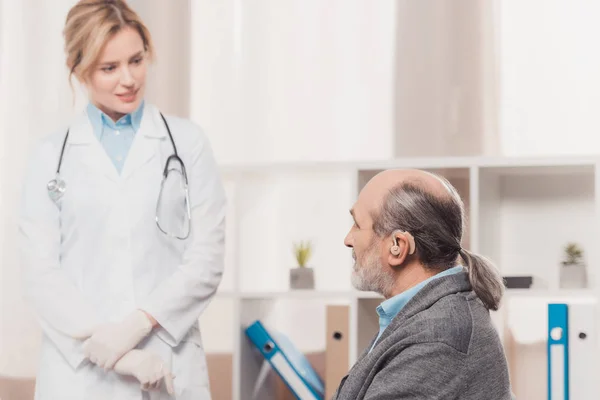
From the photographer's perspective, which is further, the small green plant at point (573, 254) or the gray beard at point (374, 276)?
the small green plant at point (573, 254)

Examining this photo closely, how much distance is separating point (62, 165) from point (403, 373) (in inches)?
52.9

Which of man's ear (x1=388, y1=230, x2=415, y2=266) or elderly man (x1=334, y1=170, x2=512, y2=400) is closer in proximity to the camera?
elderly man (x1=334, y1=170, x2=512, y2=400)

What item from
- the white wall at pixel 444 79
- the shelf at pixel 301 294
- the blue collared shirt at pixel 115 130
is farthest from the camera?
the white wall at pixel 444 79

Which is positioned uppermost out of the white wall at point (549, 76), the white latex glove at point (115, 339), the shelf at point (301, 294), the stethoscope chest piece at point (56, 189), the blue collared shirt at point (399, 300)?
the white wall at point (549, 76)

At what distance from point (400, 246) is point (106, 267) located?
3.48 ft

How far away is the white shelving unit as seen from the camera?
2.62 meters

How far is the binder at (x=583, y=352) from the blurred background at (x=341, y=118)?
10cm

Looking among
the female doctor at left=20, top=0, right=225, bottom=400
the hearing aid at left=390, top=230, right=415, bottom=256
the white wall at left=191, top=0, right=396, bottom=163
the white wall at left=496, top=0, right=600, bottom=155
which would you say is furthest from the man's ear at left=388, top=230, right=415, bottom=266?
the white wall at left=191, top=0, right=396, bottom=163

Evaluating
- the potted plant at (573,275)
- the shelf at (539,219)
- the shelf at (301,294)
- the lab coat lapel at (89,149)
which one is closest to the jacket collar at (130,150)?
the lab coat lapel at (89,149)

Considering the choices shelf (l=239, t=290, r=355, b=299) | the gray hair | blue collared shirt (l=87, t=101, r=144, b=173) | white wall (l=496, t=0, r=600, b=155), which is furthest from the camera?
white wall (l=496, t=0, r=600, b=155)

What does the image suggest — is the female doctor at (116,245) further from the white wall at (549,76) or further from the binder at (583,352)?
the white wall at (549,76)

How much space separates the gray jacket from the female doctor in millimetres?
990

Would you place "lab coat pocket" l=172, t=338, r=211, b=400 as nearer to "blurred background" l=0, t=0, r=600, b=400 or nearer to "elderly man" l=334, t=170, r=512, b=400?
"blurred background" l=0, t=0, r=600, b=400

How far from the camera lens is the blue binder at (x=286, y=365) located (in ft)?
8.93
